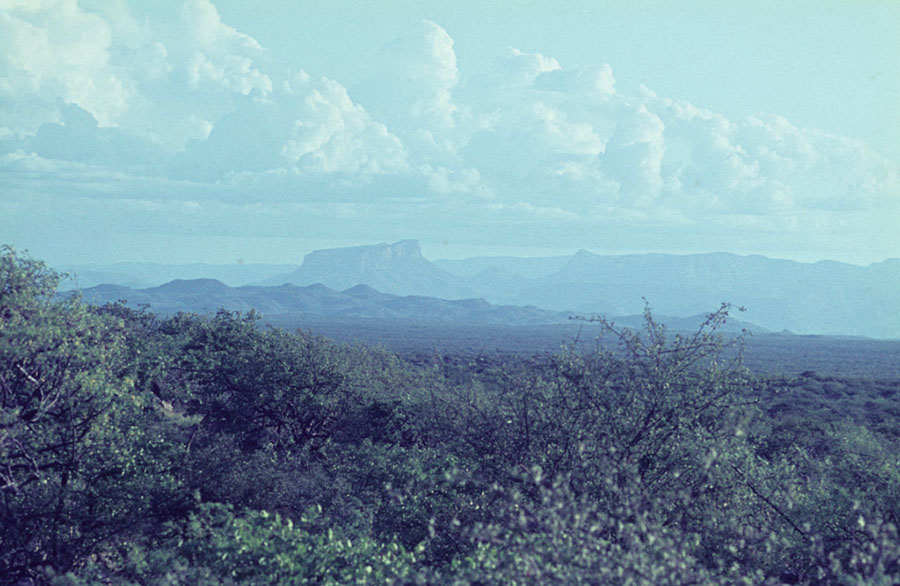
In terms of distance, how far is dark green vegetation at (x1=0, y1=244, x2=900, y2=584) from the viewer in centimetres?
1116

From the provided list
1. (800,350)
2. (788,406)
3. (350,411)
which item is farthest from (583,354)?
(800,350)

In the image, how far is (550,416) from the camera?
15.8 metres

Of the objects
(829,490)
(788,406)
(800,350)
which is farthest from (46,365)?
→ (800,350)

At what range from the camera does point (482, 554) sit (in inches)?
416

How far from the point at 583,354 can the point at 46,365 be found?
1349cm

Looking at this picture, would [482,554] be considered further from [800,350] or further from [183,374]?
[800,350]

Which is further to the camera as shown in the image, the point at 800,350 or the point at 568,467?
the point at 800,350

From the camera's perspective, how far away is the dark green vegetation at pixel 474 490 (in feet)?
36.6

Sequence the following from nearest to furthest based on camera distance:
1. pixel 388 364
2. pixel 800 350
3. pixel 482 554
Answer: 1. pixel 482 554
2. pixel 388 364
3. pixel 800 350

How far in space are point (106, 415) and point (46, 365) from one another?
6.30 ft

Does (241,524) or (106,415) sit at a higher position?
(106,415)

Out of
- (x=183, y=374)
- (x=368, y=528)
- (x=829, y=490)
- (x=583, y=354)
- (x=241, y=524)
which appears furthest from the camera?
(x=183, y=374)

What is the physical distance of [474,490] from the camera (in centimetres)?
1720

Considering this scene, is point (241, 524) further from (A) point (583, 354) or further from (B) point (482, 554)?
(A) point (583, 354)
